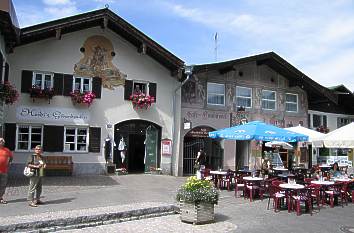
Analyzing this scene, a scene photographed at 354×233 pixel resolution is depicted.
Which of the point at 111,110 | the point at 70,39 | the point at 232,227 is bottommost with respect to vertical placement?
the point at 232,227

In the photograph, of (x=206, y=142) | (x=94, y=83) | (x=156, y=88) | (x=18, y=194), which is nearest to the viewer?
(x=18, y=194)

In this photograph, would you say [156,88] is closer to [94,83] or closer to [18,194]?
[94,83]

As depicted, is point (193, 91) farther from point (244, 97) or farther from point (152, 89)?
point (244, 97)

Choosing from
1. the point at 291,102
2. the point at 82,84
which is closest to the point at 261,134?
the point at 82,84

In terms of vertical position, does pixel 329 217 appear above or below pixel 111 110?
below

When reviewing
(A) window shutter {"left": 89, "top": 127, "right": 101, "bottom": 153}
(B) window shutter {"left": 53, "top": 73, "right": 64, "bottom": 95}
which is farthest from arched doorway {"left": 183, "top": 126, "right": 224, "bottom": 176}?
(B) window shutter {"left": 53, "top": 73, "right": 64, "bottom": 95}

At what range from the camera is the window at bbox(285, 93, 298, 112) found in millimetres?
24297

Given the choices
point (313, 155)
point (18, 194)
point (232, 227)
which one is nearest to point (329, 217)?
point (232, 227)

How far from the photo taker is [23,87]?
17609 millimetres

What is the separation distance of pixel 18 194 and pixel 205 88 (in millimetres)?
11417

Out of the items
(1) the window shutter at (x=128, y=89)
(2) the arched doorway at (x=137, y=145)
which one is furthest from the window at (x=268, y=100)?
(1) the window shutter at (x=128, y=89)

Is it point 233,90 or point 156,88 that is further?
point 233,90

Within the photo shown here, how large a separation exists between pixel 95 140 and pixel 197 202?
33.6 ft

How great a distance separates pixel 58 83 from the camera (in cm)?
1819
